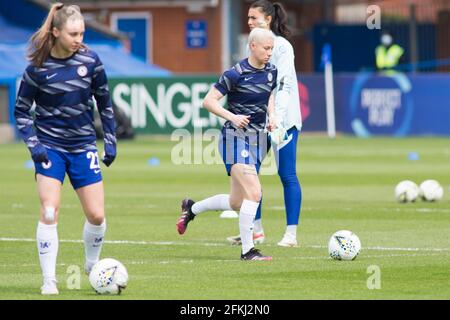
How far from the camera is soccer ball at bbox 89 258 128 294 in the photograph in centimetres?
990

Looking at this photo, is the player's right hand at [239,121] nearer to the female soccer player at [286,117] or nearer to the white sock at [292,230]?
the female soccer player at [286,117]

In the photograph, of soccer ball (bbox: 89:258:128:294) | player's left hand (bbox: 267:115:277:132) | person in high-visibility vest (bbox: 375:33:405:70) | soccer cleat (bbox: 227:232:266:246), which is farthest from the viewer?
person in high-visibility vest (bbox: 375:33:405:70)

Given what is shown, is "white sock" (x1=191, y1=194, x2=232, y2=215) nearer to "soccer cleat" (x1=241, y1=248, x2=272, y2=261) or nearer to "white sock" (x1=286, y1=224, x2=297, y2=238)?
"white sock" (x1=286, y1=224, x2=297, y2=238)

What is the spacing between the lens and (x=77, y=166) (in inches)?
409

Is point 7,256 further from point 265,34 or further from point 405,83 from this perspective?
point 405,83

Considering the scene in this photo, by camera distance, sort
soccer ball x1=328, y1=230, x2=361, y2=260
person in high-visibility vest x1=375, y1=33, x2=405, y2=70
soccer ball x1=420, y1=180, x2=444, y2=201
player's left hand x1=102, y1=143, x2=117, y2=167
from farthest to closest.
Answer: person in high-visibility vest x1=375, y1=33, x2=405, y2=70
soccer ball x1=420, y1=180, x2=444, y2=201
soccer ball x1=328, y1=230, x2=361, y2=260
player's left hand x1=102, y1=143, x2=117, y2=167

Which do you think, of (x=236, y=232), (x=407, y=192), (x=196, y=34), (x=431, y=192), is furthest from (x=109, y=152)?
(x=196, y=34)

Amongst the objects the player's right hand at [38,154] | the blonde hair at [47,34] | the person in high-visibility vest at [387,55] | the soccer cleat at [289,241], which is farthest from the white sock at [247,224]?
the person in high-visibility vest at [387,55]

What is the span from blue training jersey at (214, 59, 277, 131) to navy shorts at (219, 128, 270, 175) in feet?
0.25

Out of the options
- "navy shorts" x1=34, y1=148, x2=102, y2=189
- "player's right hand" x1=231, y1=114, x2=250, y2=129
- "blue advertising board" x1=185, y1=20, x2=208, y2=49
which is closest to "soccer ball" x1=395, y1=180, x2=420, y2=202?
"player's right hand" x1=231, y1=114, x2=250, y2=129

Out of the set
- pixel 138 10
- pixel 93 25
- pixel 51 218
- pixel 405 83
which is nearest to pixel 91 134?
pixel 51 218

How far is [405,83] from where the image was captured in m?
37.0

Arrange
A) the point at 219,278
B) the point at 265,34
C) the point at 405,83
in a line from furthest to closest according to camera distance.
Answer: the point at 405,83, the point at 265,34, the point at 219,278

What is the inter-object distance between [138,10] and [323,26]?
7.23 meters
